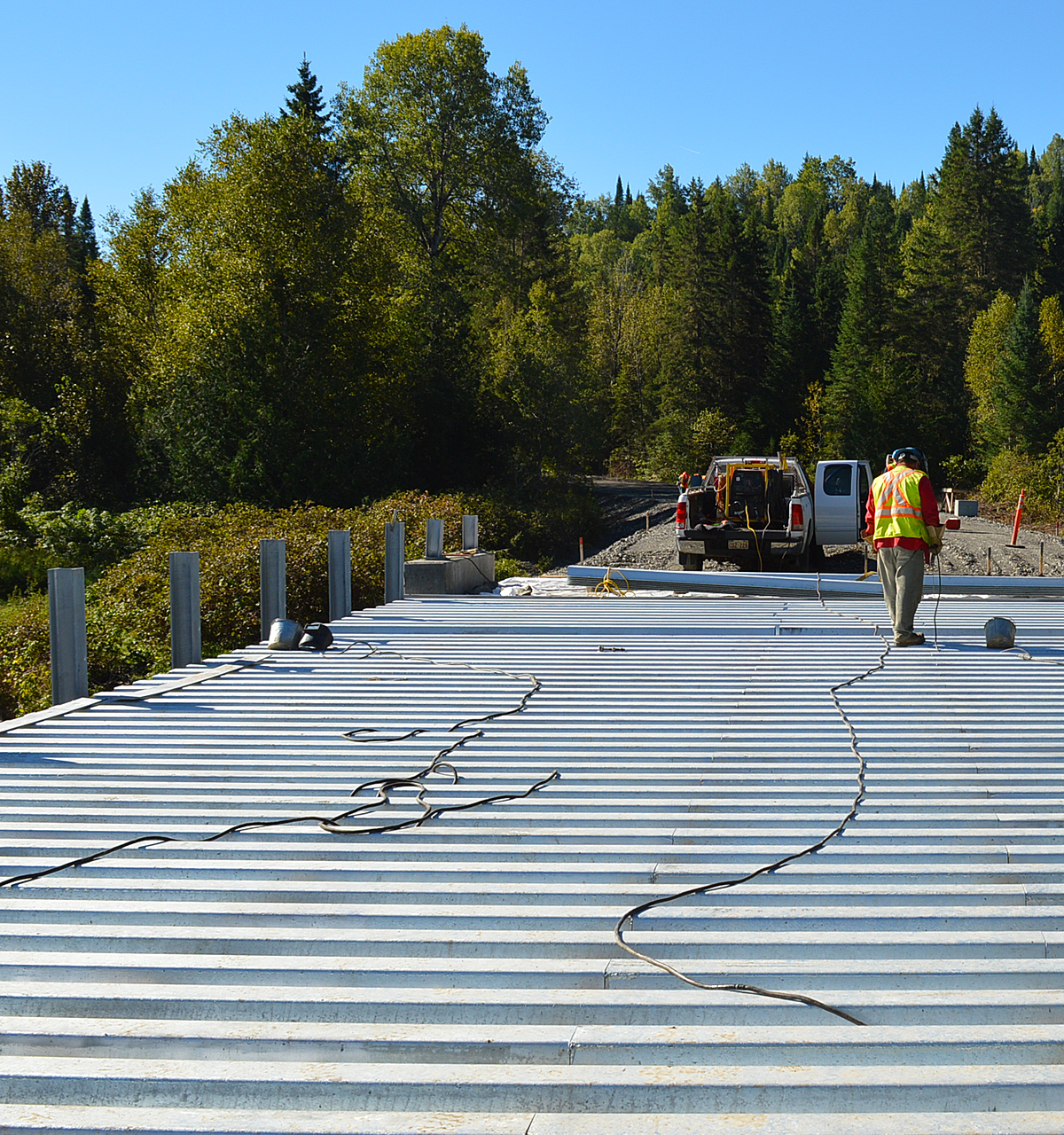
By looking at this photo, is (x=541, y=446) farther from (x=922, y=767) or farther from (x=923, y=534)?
(x=922, y=767)

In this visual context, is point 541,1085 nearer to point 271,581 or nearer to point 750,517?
point 271,581

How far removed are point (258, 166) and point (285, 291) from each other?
378 centimetres

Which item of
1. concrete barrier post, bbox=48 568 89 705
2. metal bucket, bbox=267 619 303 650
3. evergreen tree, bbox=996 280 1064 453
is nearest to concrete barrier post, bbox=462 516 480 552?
metal bucket, bbox=267 619 303 650

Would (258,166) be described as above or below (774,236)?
below

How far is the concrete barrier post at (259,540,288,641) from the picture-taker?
9953 mm

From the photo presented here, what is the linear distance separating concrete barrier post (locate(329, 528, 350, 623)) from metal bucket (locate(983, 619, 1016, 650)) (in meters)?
5.99

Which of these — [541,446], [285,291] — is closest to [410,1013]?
[285,291]

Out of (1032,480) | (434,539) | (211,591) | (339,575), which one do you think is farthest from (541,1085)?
(1032,480)

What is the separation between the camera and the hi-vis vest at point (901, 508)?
881 centimetres

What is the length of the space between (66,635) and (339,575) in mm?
4441

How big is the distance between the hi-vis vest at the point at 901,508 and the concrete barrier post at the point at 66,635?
5910 millimetres

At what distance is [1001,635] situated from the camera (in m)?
8.92

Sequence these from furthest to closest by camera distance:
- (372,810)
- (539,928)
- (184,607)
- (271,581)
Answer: (271,581) < (184,607) < (372,810) < (539,928)

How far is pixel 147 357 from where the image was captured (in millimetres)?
Result: 37594
